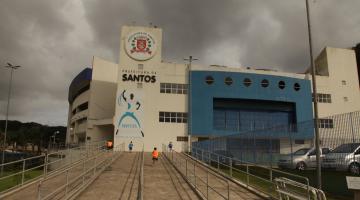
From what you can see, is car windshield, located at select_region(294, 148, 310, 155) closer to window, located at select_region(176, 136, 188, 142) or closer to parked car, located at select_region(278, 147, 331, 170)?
parked car, located at select_region(278, 147, 331, 170)

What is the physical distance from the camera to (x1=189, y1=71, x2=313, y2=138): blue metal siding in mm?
42219

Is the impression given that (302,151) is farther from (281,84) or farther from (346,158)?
(281,84)

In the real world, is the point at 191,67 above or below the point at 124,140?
above

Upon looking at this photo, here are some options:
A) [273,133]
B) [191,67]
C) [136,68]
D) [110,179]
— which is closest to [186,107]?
[191,67]

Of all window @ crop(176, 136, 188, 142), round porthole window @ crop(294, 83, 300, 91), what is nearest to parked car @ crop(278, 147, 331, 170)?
window @ crop(176, 136, 188, 142)

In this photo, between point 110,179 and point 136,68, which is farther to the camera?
point 136,68

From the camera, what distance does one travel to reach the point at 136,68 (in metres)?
42.3

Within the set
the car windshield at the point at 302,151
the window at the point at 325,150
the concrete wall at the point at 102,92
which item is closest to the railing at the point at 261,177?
the window at the point at 325,150

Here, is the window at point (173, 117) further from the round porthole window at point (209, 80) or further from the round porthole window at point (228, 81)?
the round porthole window at point (228, 81)

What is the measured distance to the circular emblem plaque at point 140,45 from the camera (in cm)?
4272

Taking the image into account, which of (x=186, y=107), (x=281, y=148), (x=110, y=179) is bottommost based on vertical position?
(x=110, y=179)

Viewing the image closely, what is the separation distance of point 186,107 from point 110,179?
2776 cm

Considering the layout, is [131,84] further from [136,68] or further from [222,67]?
[222,67]

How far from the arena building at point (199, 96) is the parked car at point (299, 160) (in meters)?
23.4
